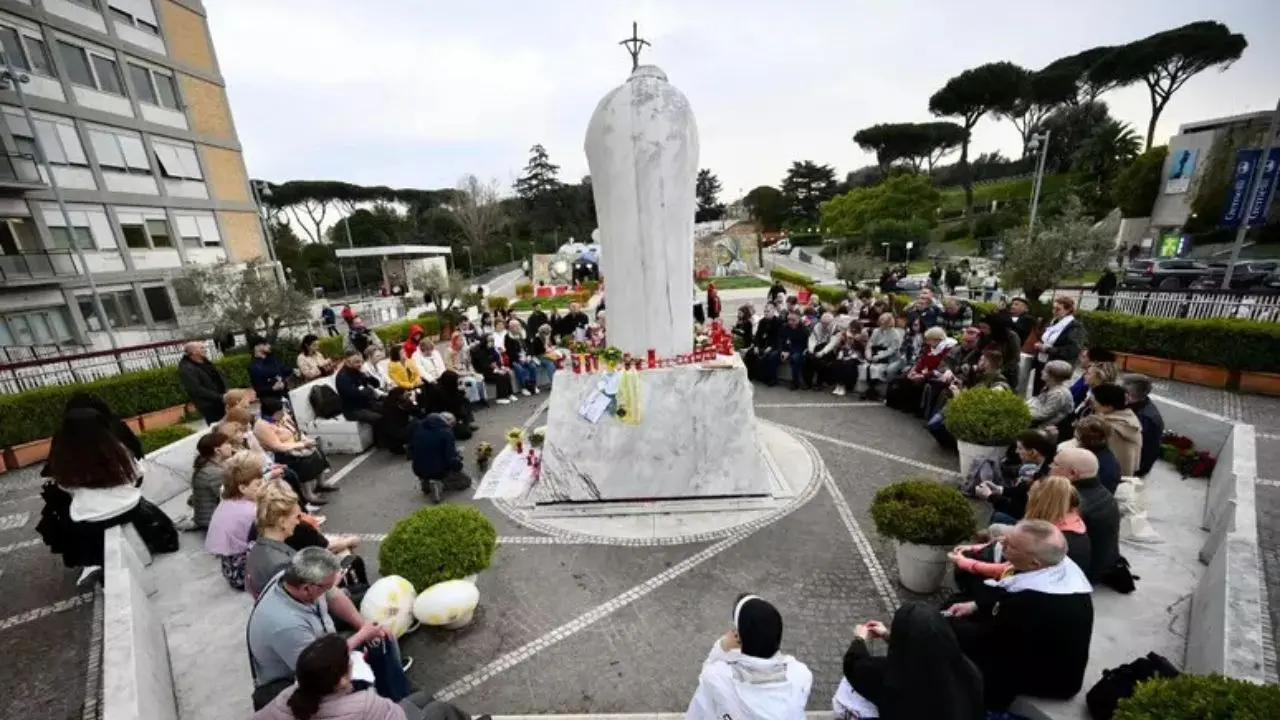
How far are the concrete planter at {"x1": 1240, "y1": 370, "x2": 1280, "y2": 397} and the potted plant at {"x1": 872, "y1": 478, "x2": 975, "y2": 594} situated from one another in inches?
383

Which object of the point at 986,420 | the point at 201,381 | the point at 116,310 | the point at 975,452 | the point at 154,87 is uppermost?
the point at 154,87

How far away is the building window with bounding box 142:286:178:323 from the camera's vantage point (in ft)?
71.6

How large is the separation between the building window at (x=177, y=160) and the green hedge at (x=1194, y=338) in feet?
106

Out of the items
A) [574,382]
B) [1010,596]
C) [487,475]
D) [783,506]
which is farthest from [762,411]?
[1010,596]

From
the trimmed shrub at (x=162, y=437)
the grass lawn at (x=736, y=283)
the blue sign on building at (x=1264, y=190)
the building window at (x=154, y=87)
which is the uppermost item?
the building window at (x=154, y=87)

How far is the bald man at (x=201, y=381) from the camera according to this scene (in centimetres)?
780

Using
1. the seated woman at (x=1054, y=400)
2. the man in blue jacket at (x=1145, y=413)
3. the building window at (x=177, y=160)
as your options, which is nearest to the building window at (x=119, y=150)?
the building window at (x=177, y=160)

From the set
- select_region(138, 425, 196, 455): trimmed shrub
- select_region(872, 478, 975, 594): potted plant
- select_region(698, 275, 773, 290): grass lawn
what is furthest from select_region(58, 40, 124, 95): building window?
select_region(872, 478, 975, 594): potted plant

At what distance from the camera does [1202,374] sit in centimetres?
1023

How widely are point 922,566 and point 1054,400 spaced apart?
3252 mm

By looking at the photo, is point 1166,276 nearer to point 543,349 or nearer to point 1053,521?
point 543,349

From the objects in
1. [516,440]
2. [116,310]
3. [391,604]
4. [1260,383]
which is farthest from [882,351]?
[116,310]

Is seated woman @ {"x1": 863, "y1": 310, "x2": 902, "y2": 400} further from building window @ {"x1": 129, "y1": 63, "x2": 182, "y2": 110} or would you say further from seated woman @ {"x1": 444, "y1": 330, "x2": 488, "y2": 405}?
building window @ {"x1": 129, "y1": 63, "x2": 182, "y2": 110}

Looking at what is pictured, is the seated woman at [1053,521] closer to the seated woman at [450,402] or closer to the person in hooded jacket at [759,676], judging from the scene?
the person in hooded jacket at [759,676]
